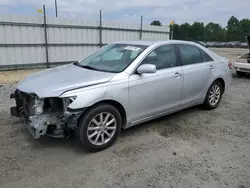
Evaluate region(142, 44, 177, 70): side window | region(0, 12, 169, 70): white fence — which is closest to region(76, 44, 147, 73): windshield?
region(142, 44, 177, 70): side window

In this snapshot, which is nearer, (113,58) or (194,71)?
(113,58)

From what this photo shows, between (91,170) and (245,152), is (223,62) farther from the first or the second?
(91,170)

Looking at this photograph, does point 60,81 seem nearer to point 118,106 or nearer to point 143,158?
point 118,106

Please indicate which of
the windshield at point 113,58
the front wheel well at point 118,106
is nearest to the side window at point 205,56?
the windshield at point 113,58

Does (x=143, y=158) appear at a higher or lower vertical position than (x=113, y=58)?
lower

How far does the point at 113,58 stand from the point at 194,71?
163 cm

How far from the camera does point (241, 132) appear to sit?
4.02m

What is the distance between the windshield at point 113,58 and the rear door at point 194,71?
0.98 m

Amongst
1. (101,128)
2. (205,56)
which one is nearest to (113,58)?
(101,128)

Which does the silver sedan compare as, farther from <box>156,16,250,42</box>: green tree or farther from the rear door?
<box>156,16,250,42</box>: green tree

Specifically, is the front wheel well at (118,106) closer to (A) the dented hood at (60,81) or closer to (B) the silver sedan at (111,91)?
(B) the silver sedan at (111,91)

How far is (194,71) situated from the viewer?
438 cm

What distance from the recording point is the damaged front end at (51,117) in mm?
2939

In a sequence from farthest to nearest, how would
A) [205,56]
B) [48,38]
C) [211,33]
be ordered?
[211,33] < [48,38] < [205,56]
